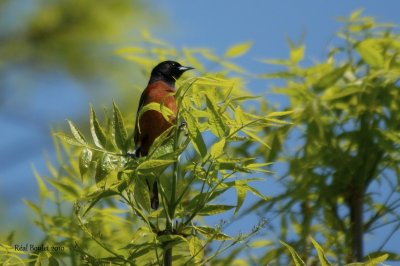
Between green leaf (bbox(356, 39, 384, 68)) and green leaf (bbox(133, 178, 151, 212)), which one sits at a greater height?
green leaf (bbox(356, 39, 384, 68))

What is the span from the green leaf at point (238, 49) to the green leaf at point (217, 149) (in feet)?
3.20

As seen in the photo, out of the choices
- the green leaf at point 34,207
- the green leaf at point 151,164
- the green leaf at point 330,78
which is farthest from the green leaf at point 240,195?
the green leaf at point 330,78

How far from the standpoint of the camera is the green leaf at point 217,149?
1.12m

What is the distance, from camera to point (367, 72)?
7.11 ft

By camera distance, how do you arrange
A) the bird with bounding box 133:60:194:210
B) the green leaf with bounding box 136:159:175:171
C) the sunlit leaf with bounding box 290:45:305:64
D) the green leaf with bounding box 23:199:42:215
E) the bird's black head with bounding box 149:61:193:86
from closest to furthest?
the green leaf with bounding box 136:159:175:171 < the bird with bounding box 133:60:194:210 < the green leaf with bounding box 23:199:42:215 < the sunlit leaf with bounding box 290:45:305:64 < the bird's black head with bounding box 149:61:193:86

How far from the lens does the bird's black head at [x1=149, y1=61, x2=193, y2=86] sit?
91.8 inches

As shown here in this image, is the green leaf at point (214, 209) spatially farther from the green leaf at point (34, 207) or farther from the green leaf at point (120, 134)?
the green leaf at point (34, 207)

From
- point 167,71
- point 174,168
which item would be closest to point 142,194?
point 174,168

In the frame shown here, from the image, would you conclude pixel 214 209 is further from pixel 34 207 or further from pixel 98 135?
pixel 34 207

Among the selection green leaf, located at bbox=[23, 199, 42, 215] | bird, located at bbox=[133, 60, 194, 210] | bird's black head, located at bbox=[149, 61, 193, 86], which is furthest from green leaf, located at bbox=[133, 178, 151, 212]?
bird's black head, located at bbox=[149, 61, 193, 86]

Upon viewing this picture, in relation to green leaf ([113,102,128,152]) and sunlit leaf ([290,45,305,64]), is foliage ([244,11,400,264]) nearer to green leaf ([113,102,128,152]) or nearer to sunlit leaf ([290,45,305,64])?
sunlit leaf ([290,45,305,64])

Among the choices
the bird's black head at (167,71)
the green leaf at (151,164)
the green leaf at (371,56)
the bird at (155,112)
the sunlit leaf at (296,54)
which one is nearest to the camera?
the green leaf at (151,164)

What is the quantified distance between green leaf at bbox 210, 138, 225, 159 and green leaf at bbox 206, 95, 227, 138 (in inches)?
0.7

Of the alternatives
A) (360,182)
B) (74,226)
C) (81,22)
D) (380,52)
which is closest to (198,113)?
(74,226)
